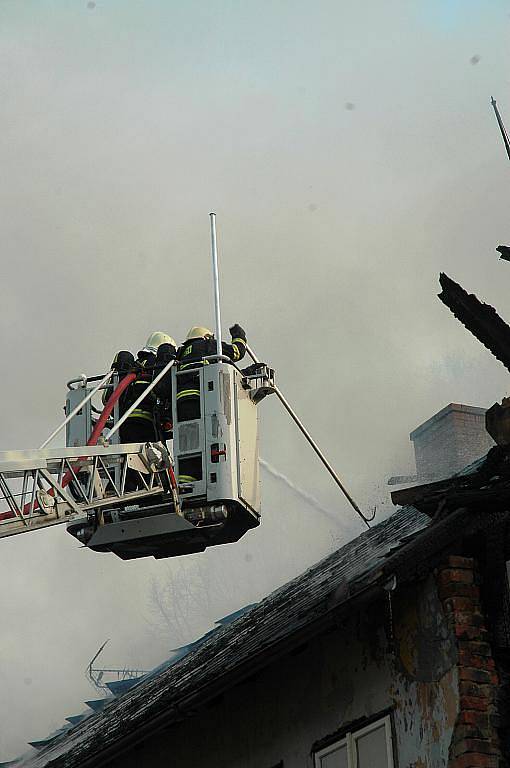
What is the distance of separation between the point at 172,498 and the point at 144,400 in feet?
4.14

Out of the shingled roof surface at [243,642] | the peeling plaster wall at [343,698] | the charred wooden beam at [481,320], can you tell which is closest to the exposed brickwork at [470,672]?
the peeling plaster wall at [343,698]

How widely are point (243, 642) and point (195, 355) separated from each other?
3.09 meters

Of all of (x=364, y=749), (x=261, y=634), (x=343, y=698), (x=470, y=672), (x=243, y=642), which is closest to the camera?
(x=470, y=672)

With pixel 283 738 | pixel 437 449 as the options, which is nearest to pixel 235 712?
pixel 283 738

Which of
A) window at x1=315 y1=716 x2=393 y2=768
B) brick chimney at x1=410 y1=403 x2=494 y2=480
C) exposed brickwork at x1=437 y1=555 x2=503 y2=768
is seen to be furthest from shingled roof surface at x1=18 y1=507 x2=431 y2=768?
brick chimney at x1=410 y1=403 x2=494 y2=480

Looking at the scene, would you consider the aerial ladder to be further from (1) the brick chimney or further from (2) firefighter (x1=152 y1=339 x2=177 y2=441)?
(1) the brick chimney

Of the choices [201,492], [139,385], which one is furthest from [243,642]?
[139,385]

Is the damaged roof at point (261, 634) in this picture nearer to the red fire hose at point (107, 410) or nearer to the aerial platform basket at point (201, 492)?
the aerial platform basket at point (201, 492)

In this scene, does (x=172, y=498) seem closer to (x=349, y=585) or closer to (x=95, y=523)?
(x=95, y=523)

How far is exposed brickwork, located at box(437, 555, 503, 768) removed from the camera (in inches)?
286

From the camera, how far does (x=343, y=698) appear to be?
8.48 meters

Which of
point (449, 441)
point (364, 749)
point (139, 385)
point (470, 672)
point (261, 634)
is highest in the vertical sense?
point (449, 441)

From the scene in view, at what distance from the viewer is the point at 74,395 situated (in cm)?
1299

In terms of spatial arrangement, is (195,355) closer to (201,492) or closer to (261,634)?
(201,492)
